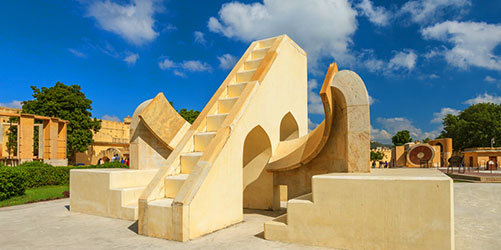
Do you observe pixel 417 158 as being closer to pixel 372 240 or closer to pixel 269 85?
pixel 269 85

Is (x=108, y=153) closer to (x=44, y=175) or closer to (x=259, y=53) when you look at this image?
(x=44, y=175)

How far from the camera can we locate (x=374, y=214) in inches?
195

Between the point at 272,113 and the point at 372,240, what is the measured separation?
480 centimetres

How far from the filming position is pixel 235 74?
9.70m

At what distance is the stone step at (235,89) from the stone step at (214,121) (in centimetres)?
118

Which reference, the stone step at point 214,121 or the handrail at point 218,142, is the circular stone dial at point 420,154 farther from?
the stone step at point 214,121

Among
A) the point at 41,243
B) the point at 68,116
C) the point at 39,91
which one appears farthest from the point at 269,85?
the point at 39,91

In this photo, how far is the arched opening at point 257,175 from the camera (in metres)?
9.42

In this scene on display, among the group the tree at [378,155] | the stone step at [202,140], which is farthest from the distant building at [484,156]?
the stone step at [202,140]

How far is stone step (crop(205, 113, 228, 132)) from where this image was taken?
796 cm

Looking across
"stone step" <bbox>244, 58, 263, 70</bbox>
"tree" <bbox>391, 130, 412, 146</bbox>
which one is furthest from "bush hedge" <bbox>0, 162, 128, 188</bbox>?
"tree" <bbox>391, 130, 412, 146</bbox>

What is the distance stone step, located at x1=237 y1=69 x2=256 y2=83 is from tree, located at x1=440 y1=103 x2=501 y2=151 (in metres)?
45.3

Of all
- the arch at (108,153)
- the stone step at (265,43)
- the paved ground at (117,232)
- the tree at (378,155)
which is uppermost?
the stone step at (265,43)

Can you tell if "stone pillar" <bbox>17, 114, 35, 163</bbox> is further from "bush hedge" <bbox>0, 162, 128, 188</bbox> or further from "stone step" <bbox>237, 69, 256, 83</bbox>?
"stone step" <bbox>237, 69, 256, 83</bbox>
